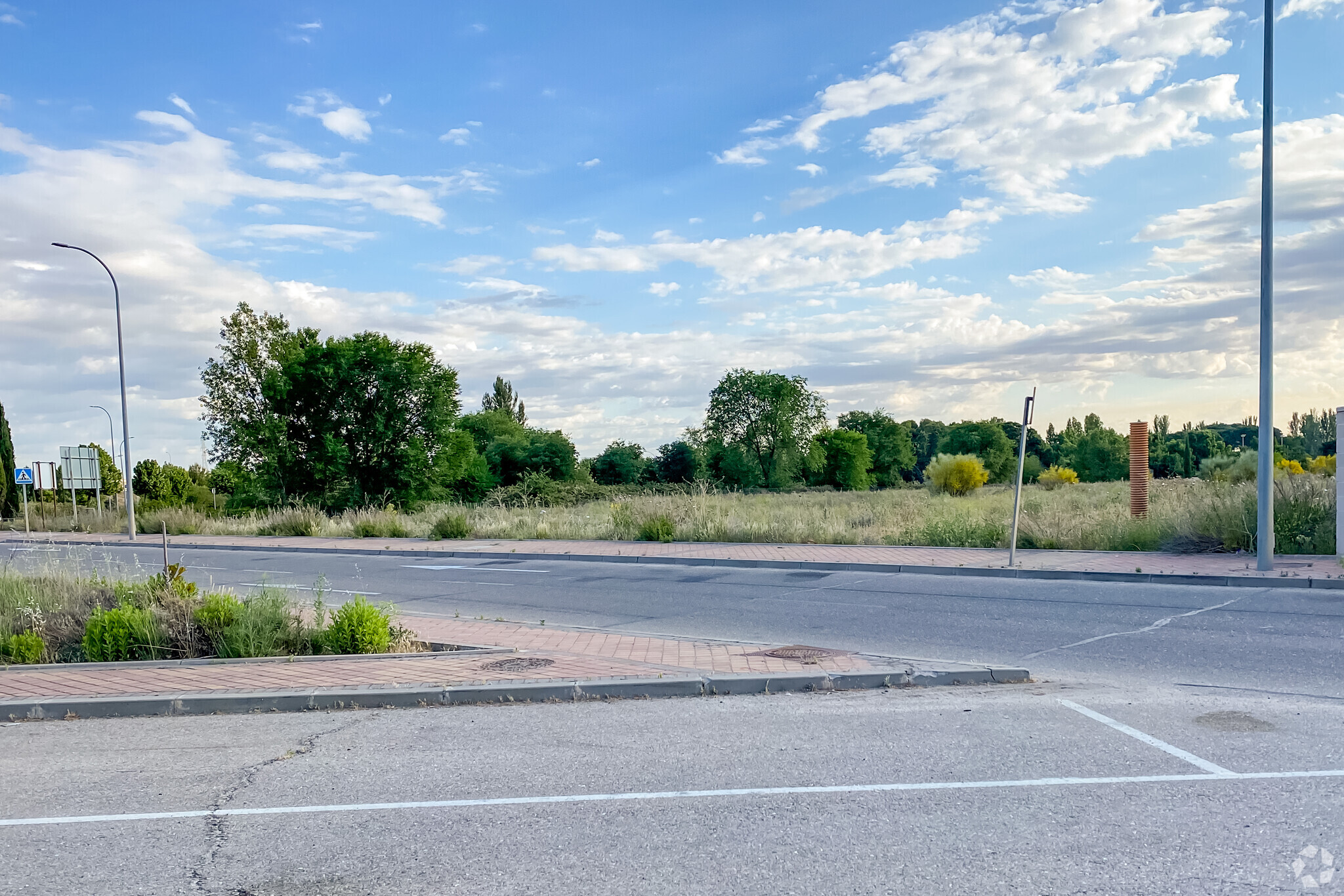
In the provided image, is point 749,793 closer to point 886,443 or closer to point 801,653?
point 801,653

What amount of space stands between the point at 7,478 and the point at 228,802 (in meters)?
54.8

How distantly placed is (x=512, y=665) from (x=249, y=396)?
143ft

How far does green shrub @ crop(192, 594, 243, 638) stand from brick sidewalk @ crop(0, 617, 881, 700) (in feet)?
1.91

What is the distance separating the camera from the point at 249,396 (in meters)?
47.2

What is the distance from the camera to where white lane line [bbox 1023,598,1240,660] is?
9086 millimetres

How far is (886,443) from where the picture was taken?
319 feet

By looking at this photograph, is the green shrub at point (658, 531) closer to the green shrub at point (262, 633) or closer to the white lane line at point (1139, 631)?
the white lane line at point (1139, 631)

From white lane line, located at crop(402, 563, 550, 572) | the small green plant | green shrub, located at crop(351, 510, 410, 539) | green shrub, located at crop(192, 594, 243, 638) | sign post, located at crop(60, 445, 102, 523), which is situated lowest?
white lane line, located at crop(402, 563, 550, 572)

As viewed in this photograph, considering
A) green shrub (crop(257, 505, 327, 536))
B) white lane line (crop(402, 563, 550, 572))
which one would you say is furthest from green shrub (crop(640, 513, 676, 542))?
green shrub (crop(257, 505, 327, 536))

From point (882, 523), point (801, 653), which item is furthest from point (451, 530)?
point (801, 653)

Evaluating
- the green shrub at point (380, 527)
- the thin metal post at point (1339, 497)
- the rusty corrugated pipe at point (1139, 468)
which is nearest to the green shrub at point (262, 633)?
the thin metal post at point (1339, 497)

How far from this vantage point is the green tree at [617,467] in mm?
75812

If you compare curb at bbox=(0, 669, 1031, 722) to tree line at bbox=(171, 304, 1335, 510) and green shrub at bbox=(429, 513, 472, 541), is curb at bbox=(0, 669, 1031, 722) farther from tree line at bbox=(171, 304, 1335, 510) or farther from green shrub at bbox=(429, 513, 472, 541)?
tree line at bbox=(171, 304, 1335, 510)

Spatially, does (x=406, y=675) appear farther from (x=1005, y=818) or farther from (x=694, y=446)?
(x=694, y=446)
